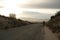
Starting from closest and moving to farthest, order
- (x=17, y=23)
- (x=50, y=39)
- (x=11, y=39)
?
1. (x=11, y=39)
2. (x=50, y=39)
3. (x=17, y=23)

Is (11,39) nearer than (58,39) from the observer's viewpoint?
Yes

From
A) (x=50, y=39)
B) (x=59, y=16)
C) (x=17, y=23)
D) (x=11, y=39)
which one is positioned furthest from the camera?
(x=59, y=16)

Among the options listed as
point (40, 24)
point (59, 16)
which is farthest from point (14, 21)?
point (59, 16)

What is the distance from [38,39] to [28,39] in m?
0.86

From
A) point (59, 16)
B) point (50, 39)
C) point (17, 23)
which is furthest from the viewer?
point (59, 16)

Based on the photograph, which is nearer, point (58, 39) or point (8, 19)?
point (58, 39)

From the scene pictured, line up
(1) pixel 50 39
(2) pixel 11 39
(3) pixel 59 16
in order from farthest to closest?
1. (3) pixel 59 16
2. (1) pixel 50 39
3. (2) pixel 11 39

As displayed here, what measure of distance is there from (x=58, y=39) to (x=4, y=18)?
1753cm

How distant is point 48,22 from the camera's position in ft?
113

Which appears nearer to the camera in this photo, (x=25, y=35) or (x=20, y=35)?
(x=20, y=35)

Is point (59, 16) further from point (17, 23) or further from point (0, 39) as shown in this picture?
point (0, 39)

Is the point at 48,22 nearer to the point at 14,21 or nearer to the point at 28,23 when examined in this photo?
the point at 28,23

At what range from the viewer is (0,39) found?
17.1m

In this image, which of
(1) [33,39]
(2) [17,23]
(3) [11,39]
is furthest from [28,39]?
(2) [17,23]
